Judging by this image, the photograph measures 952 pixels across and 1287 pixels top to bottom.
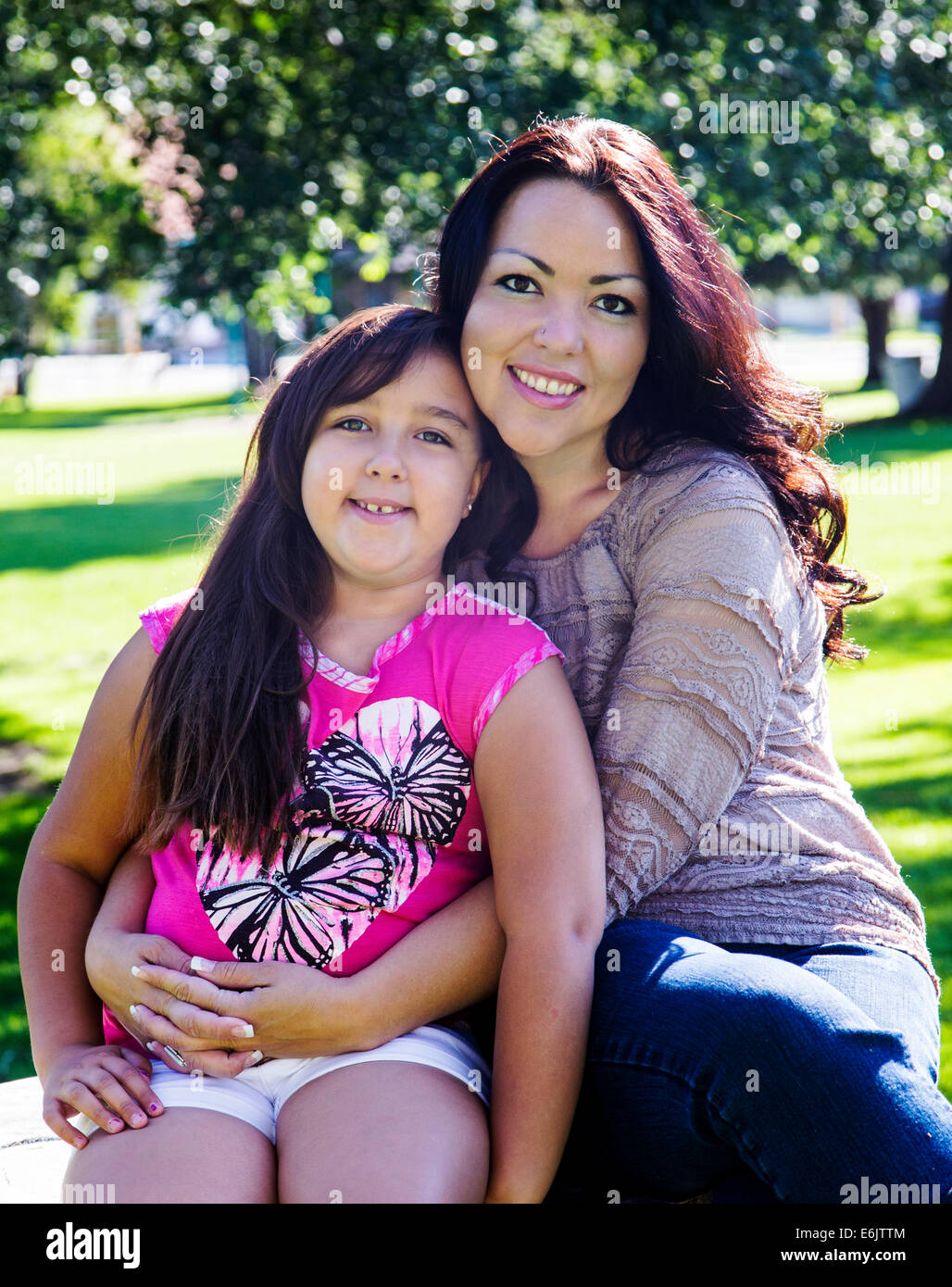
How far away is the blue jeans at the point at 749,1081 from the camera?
1.88 m

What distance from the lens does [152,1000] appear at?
82.3 inches

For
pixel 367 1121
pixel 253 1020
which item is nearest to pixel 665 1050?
pixel 367 1121

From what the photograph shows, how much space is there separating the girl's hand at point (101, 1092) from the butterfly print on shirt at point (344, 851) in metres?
0.23

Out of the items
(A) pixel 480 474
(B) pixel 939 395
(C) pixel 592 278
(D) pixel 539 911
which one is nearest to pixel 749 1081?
(D) pixel 539 911

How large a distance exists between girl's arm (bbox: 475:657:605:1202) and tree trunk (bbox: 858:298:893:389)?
25.5 metres

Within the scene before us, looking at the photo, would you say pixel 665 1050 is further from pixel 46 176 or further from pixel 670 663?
pixel 46 176

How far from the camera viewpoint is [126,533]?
14.3 meters

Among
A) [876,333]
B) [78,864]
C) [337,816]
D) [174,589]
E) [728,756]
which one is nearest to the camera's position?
[337,816]

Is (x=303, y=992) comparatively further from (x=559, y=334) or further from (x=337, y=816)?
(x=559, y=334)

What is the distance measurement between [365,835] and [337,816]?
52 millimetres

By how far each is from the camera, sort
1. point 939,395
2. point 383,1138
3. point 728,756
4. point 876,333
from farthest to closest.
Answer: point 876,333 → point 939,395 → point 728,756 → point 383,1138

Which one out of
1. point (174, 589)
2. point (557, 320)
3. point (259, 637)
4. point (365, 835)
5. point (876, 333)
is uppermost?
point (876, 333)

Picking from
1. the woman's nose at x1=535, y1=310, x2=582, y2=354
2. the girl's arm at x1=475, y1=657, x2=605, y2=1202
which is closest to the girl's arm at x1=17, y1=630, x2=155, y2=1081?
the girl's arm at x1=475, y1=657, x2=605, y2=1202

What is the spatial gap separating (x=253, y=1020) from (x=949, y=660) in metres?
7.01
